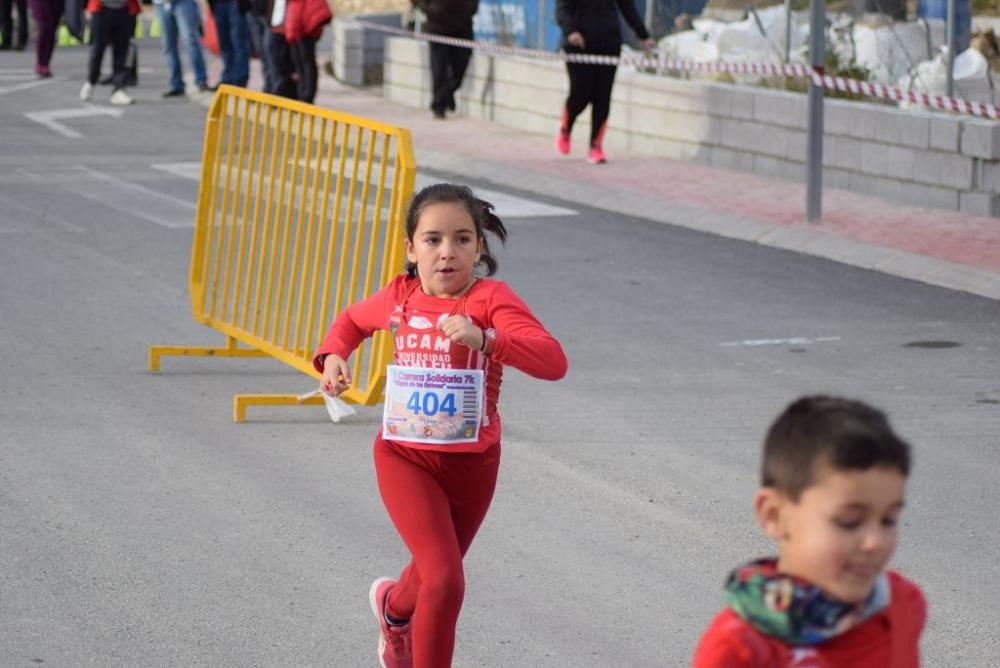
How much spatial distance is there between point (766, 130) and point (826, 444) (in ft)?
46.3

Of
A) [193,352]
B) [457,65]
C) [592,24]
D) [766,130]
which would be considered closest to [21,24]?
[457,65]

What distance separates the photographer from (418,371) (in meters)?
4.86

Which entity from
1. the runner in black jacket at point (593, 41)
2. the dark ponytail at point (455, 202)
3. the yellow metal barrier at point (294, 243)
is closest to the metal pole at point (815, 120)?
the runner in black jacket at point (593, 41)

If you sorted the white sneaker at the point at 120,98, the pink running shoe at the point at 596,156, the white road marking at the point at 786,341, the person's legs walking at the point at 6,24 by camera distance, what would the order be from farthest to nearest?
the person's legs walking at the point at 6,24 → the white sneaker at the point at 120,98 → the pink running shoe at the point at 596,156 → the white road marking at the point at 786,341

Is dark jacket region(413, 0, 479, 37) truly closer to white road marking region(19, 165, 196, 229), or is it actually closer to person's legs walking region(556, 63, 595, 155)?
person's legs walking region(556, 63, 595, 155)

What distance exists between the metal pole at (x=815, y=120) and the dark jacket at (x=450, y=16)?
8167mm

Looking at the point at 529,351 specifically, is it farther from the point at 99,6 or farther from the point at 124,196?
the point at 99,6

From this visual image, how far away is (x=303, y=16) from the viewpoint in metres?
20.1

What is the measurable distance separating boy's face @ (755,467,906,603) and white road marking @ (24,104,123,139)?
17.9 metres

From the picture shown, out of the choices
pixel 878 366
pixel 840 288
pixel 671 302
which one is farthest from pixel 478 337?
pixel 840 288

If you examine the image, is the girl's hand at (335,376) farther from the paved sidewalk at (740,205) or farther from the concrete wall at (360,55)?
the concrete wall at (360,55)

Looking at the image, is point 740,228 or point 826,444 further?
point 740,228

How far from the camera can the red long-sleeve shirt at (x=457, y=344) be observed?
4.60 metres

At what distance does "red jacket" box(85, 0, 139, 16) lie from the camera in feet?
72.1
